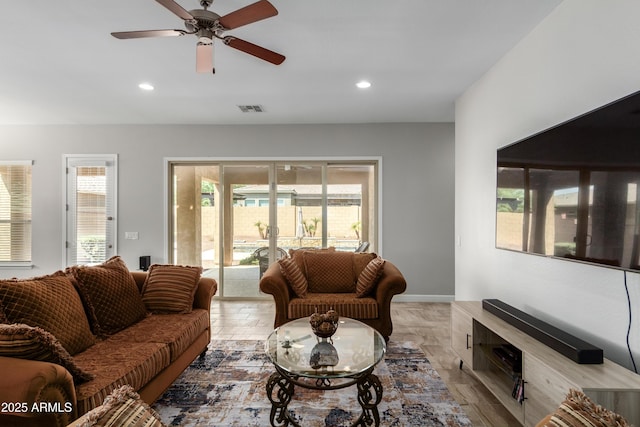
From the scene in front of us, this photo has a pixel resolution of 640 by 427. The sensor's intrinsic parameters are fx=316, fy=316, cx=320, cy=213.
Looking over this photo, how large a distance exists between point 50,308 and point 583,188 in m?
3.12

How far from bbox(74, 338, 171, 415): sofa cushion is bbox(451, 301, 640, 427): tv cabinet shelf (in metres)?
2.19

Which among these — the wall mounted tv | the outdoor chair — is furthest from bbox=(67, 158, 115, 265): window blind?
the wall mounted tv

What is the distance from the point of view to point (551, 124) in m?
2.24

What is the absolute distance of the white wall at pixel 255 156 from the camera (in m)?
4.86

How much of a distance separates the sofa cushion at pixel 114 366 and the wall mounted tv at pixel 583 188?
2584 millimetres

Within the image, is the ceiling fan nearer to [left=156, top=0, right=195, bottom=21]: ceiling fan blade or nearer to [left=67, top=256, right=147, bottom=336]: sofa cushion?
[left=156, top=0, right=195, bottom=21]: ceiling fan blade

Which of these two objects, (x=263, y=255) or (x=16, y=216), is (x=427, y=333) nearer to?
(x=263, y=255)

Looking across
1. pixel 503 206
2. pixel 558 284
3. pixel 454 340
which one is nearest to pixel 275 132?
pixel 503 206

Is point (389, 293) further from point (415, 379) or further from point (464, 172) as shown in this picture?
point (464, 172)

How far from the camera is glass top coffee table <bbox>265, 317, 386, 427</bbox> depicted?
1.80 metres

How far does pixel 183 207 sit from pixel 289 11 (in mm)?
3816

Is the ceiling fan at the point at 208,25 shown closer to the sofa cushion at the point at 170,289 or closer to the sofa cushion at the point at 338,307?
the sofa cushion at the point at 170,289

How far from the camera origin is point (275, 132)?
195 inches

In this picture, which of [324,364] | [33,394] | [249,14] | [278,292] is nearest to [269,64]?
[249,14]
